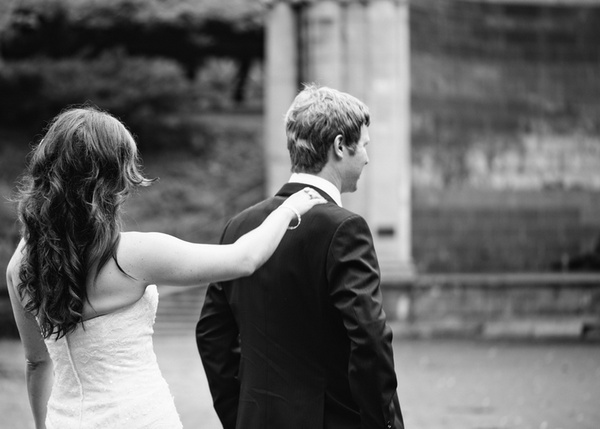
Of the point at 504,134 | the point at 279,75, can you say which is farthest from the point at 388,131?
the point at 504,134

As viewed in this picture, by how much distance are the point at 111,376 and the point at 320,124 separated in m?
1.08

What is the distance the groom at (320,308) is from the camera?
119 inches

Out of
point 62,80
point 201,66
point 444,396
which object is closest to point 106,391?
point 444,396

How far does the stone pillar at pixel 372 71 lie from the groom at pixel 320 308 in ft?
38.1

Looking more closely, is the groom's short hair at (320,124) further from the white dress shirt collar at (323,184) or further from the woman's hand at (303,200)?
the woman's hand at (303,200)

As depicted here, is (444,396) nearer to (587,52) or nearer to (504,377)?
(504,377)

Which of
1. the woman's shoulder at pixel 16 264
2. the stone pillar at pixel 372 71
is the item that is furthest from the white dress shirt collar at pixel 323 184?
the stone pillar at pixel 372 71

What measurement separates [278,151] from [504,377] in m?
6.39

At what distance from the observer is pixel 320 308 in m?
3.17

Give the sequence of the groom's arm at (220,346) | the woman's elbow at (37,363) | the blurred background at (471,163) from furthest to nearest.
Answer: the blurred background at (471,163)
the groom's arm at (220,346)
the woman's elbow at (37,363)

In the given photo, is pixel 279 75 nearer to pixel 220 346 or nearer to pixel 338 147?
pixel 220 346

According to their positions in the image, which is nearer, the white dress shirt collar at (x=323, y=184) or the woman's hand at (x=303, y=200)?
the woman's hand at (x=303, y=200)

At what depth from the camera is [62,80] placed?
25.6 metres

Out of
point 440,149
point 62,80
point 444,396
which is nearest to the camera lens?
point 444,396
